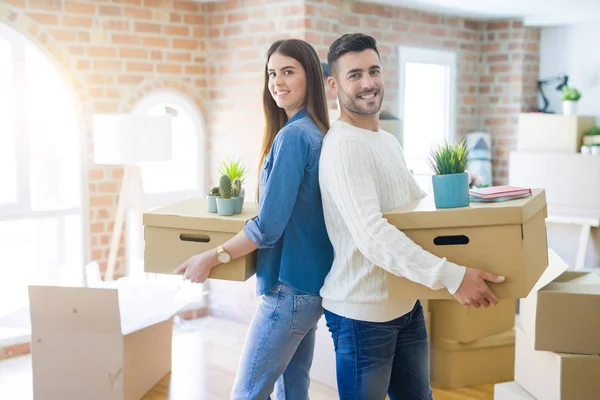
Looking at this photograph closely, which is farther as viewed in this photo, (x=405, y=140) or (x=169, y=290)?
(x=405, y=140)

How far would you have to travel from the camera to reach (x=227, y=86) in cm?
481

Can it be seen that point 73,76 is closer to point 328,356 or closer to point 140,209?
point 140,209

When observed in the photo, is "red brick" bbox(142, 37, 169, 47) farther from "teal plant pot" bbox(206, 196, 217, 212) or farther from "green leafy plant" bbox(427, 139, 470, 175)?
"green leafy plant" bbox(427, 139, 470, 175)

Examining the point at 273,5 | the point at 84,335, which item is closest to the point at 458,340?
the point at 84,335

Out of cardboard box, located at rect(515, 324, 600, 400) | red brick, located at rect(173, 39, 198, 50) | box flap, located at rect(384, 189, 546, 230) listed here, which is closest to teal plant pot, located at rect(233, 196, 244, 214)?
box flap, located at rect(384, 189, 546, 230)

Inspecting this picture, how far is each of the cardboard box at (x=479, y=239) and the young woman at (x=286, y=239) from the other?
26cm

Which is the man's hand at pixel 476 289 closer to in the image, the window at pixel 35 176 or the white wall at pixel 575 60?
the window at pixel 35 176

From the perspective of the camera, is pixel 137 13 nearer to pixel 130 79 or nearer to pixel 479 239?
pixel 130 79

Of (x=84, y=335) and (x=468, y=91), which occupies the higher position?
(x=468, y=91)

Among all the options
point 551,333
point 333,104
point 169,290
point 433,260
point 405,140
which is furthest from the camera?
point 405,140

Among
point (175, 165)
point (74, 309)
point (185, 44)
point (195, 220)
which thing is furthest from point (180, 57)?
point (195, 220)

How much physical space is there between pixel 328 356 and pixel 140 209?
1.42 metres

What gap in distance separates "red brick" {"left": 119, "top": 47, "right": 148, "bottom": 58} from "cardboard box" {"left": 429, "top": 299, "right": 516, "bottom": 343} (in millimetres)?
2380

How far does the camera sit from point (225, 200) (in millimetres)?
2211
